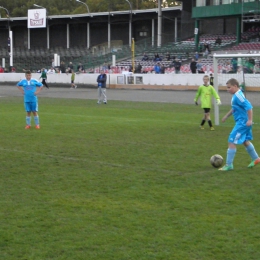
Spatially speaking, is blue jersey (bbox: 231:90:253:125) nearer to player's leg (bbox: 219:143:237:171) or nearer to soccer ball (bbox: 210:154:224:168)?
player's leg (bbox: 219:143:237:171)

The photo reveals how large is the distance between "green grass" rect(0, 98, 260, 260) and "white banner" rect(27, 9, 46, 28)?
4825 centimetres

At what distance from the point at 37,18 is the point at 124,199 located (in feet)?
186

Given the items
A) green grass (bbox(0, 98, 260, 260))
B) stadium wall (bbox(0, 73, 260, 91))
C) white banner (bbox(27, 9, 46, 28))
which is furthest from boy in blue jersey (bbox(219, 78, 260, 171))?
white banner (bbox(27, 9, 46, 28))

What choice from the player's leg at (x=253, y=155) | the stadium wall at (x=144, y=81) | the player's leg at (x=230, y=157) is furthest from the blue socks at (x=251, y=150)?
the stadium wall at (x=144, y=81)

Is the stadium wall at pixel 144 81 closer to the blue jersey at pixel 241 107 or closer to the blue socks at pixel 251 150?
the blue socks at pixel 251 150

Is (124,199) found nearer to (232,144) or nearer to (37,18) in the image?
(232,144)

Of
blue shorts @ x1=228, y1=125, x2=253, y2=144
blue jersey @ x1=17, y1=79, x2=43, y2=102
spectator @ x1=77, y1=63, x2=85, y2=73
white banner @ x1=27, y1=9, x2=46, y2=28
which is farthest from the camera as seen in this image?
white banner @ x1=27, y1=9, x2=46, y2=28

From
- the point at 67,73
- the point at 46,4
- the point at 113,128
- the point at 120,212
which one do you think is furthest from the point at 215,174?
the point at 46,4

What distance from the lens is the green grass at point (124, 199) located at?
18.2 ft

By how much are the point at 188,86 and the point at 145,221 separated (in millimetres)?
33457

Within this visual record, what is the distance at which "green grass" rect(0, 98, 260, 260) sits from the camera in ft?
18.2

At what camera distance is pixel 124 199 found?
748 centimetres

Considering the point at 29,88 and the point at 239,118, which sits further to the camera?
the point at 29,88

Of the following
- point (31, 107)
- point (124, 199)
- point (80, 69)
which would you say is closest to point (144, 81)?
point (80, 69)
